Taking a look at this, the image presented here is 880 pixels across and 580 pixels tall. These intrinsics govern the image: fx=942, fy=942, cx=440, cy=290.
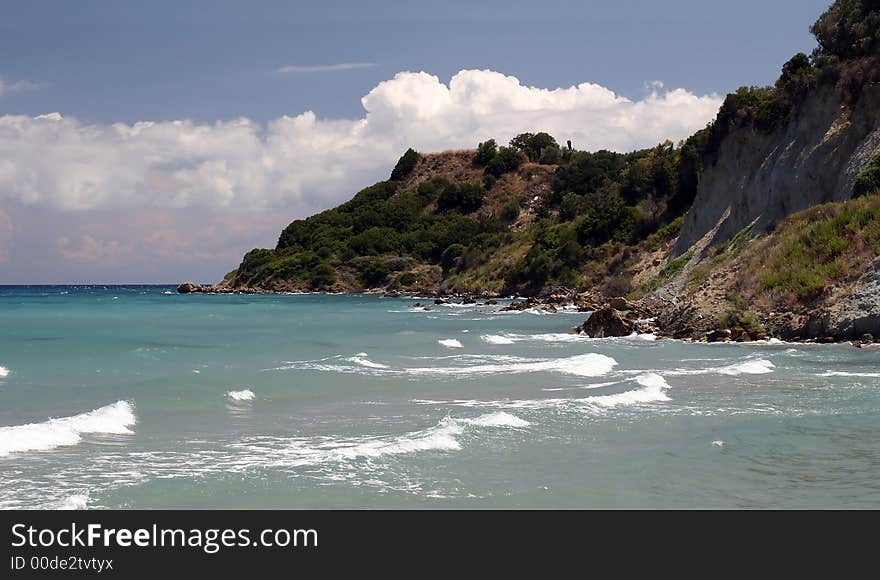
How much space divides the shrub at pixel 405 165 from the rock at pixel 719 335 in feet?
436

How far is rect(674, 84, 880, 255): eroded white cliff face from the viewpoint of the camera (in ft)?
157

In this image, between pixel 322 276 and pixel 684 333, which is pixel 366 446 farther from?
pixel 322 276

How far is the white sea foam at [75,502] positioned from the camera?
477 inches

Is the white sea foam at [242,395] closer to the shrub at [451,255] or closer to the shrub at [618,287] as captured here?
the shrub at [618,287]

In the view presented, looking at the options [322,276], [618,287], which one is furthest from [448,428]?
[322,276]

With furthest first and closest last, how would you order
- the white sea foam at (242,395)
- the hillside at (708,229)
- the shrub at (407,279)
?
the shrub at (407,279)
the hillside at (708,229)
the white sea foam at (242,395)

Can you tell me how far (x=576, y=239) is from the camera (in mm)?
90250

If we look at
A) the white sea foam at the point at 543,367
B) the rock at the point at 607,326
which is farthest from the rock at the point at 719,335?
the white sea foam at the point at 543,367

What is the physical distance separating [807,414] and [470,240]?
4217 inches

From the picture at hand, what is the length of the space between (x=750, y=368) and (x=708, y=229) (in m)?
36.8

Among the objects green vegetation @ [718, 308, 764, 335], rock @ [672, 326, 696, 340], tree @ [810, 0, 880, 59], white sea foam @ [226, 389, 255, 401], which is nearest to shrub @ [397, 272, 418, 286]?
tree @ [810, 0, 880, 59]

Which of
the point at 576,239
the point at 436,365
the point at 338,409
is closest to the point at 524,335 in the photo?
the point at 436,365

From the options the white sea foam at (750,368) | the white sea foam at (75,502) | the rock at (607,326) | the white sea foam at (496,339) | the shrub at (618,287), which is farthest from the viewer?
the shrub at (618,287)
